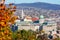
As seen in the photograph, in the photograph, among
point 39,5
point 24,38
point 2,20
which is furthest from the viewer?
point 39,5

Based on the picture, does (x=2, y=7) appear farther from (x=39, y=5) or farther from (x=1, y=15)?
(x=39, y=5)

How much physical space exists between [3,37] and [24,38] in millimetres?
6084

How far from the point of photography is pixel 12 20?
3.27 meters

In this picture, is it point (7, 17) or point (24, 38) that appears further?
point (24, 38)

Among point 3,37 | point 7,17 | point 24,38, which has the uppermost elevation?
point 7,17

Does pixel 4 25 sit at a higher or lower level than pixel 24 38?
higher

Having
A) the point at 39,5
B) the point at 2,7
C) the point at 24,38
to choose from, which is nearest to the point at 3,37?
the point at 2,7

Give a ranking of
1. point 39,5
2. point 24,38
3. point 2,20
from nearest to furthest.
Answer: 1. point 2,20
2. point 24,38
3. point 39,5

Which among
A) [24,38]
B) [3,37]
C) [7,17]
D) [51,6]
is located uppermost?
[7,17]

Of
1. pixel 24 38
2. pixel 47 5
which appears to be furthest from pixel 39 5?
pixel 24 38

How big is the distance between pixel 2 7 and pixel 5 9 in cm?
6

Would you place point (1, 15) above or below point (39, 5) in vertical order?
above

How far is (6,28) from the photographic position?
3289mm

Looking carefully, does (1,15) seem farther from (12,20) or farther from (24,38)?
(24,38)
